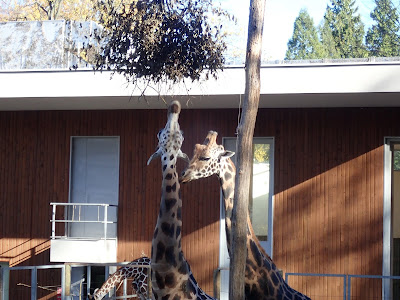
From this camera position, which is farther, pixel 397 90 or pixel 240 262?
pixel 397 90

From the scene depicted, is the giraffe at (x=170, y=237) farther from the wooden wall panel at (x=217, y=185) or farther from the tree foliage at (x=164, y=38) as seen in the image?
the wooden wall panel at (x=217, y=185)

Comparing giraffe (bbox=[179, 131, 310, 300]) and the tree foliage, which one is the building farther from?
giraffe (bbox=[179, 131, 310, 300])

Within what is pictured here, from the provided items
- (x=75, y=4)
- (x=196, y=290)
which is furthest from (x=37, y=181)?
(x=75, y=4)

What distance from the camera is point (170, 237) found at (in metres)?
8.09

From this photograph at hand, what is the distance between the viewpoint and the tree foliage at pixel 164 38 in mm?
9438

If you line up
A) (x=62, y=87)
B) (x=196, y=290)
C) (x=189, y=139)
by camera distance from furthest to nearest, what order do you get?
(x=189, y=139) → (x=62, y=87) → (x=196, y=290)

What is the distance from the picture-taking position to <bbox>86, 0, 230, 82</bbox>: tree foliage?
9.44 metres

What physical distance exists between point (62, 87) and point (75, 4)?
57.1 ft

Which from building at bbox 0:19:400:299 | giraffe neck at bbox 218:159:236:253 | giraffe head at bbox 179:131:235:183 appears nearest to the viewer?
giraffe head at bbox 179:131:235:183

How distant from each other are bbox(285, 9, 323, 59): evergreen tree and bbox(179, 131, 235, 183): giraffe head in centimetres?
3621

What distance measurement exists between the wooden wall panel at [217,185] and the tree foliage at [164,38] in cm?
578

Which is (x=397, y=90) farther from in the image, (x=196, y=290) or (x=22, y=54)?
(x=22, y=54)

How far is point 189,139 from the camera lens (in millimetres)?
15742

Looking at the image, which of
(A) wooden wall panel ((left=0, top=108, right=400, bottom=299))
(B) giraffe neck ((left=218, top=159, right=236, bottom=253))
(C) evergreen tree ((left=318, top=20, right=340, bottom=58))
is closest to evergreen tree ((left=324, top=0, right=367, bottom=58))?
(C) evergreen tree ((left=318, top=20, right=340, bottom=58))
